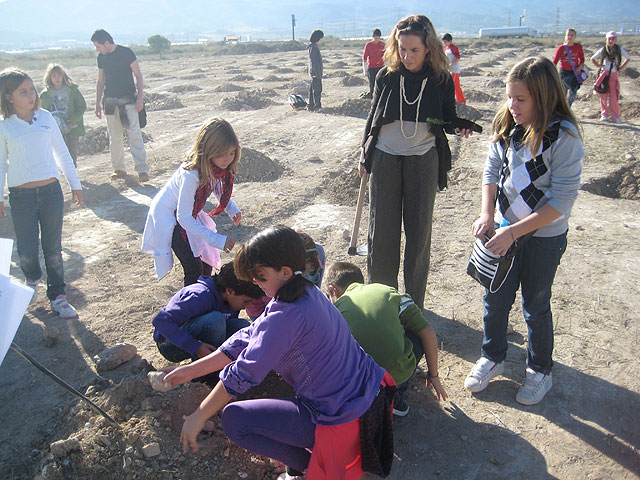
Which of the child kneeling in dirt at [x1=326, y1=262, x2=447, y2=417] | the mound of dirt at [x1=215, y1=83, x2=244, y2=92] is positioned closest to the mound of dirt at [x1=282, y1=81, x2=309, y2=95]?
the mound of dirt at [x1=215, y1=83, x2=244, y2=92]

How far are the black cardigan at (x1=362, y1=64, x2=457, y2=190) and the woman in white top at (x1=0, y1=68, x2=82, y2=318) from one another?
2.40 m

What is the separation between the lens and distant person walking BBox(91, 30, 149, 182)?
6.99 metres

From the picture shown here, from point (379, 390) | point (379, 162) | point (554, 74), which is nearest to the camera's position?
point (379, 390)

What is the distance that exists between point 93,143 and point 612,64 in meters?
9.77

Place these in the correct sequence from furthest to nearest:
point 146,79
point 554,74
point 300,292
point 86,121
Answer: point 146,79 → point 86,121 → point 554,74 → point 300,292

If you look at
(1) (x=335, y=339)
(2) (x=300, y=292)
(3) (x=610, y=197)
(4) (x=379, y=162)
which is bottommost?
(3) (x=610, y=197)

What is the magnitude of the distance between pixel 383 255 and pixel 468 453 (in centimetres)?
143

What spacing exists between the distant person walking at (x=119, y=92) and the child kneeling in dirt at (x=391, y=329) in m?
5.62

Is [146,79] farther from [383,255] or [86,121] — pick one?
[383,255]

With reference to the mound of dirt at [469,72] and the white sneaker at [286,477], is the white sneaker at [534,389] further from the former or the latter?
the mound of dirt at [469,72]

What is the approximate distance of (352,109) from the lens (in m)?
12.0

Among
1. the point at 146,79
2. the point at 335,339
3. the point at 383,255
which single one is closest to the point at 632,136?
the point at 383,255

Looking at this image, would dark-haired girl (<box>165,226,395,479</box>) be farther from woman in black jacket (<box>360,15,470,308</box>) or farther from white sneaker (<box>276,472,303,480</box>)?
woman in black jacket (<box>360,15,470,308</box>)

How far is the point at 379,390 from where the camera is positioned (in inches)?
85.0
